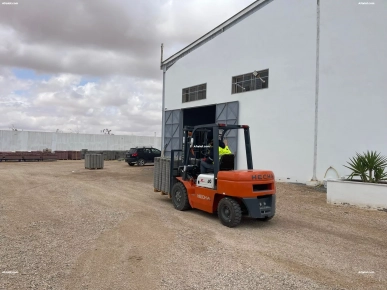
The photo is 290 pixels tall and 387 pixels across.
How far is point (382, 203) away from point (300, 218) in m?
2.79

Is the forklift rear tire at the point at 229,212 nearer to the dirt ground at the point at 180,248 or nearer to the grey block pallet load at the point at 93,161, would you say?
the dirt ground at the point at 180,248

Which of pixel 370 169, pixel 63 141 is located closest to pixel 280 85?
pixel 370 169

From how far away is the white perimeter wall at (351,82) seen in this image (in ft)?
40.5

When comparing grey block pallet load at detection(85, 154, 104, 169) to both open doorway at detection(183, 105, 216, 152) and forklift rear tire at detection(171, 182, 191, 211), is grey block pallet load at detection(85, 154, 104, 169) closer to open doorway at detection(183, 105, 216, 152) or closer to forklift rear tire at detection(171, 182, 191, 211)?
open doorway at detection(183, 105, 216, 152)

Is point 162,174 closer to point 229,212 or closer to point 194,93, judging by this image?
point 229,212

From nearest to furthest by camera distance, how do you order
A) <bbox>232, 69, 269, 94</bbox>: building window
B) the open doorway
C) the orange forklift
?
1. the orange forklift
2. <bbox>232, 69, 269, 94</bbox>: building window
3. the open doorway

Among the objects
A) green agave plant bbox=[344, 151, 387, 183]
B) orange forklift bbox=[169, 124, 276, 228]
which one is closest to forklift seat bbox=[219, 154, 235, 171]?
orange forklift bbox=[169, 124, 276, 228]

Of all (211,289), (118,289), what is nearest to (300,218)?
(211,289)

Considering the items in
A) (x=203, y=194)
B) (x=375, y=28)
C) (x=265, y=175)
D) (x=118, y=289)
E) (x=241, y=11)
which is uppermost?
(x=241, y=11)

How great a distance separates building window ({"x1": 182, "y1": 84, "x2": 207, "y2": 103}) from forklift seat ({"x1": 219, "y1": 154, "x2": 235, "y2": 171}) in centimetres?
1293

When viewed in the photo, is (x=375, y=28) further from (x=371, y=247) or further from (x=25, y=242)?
(x=25, y=242)

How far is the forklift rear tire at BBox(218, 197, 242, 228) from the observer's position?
6973 mm

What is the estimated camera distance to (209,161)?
8.27 m

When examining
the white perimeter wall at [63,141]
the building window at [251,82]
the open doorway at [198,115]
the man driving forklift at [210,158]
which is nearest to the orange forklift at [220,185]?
the man driving forklift at [210,158]
